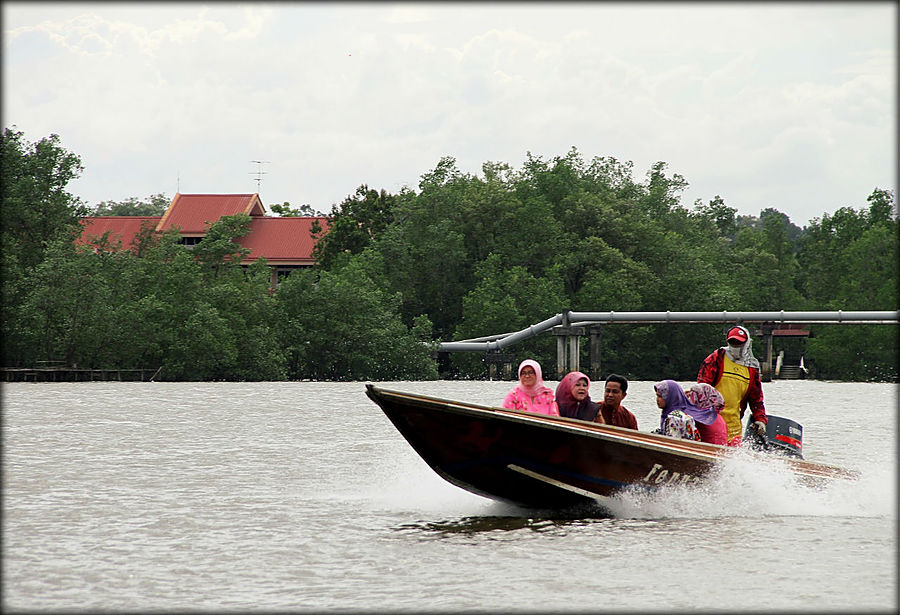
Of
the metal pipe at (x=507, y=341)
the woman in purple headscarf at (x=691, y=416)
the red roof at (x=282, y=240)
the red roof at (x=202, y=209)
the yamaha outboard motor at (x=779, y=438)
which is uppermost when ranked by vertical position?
the red roof at (x=202, y=209)

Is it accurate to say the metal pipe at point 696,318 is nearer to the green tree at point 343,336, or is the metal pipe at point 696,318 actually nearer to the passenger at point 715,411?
the green tree at point 343,336

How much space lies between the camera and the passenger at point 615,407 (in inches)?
525

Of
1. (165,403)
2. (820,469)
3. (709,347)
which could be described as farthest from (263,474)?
(709,347)

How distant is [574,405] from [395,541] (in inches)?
99.1

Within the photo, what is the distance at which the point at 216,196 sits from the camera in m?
103

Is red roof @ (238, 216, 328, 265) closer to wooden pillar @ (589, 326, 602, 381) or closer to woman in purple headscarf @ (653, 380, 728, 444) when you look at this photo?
wooden pillar @ (589, 326, 602, 381)

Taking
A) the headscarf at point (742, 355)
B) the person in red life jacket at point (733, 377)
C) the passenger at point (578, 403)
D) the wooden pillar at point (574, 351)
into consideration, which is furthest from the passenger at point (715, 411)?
the wooden pillar at point (574, 351)

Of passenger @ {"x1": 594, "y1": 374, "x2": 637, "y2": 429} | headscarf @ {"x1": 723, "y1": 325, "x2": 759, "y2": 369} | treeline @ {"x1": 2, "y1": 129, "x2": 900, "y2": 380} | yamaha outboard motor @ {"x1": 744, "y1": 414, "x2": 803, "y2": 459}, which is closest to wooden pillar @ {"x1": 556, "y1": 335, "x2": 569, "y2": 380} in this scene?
treeline @ {"x1": 2, "y1": 129, "x2": 900, "y2": 380}

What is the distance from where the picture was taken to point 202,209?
10162 centimetres

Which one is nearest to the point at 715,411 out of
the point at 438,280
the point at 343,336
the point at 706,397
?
the point at 706,397

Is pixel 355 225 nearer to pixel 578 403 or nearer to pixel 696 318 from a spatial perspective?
pixel 696 318

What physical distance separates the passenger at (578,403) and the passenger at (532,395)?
0.39ft

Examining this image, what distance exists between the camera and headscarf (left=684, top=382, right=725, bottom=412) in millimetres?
13641

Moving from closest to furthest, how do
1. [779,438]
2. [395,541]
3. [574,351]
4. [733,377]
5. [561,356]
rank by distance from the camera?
[395,541] < [733,377] < [779,438] < [574,351] < [561,356]
